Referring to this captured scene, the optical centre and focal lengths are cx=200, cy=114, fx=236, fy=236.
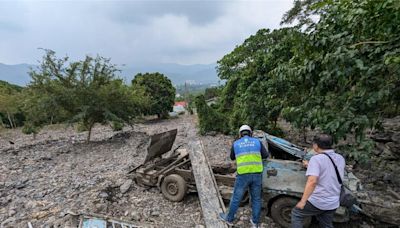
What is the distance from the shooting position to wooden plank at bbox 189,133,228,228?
4.15m

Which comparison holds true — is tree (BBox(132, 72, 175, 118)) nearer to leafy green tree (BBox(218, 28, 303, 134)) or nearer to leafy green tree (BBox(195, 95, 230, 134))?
leafy green tree (BBox(195, 95, 230, 134))

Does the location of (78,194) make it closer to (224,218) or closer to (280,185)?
(224,218)

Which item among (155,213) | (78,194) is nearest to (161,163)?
(155,213)

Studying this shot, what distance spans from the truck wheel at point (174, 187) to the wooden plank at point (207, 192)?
336mm

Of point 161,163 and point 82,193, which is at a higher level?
point 161,163

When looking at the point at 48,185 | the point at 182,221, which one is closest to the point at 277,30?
the point at 182,221

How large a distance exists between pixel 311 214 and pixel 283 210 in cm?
108

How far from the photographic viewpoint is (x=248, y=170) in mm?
3836

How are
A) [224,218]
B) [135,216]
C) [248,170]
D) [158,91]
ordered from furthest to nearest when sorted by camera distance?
[158,91] → [135,216] → [224,218] → [248,170]

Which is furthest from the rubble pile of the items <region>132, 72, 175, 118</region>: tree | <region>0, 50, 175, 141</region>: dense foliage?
<region>132, 72, 175, 118</region>: tree

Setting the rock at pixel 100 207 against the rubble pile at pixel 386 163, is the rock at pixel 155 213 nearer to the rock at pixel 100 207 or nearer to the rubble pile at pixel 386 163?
the rock at pixel 100 207

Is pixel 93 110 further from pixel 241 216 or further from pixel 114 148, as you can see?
pixel 241 216

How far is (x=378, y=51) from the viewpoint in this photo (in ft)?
9.27

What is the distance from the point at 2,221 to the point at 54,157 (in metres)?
6.06
